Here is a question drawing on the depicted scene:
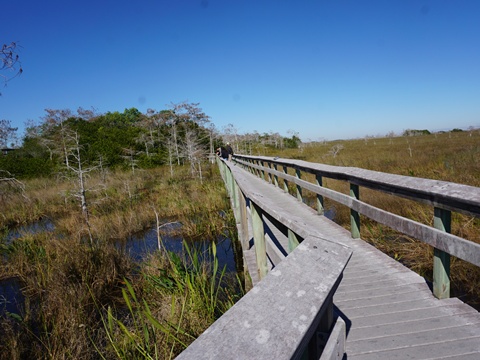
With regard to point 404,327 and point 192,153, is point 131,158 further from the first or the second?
point 404,327

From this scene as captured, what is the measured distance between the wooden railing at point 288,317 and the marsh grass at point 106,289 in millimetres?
1615

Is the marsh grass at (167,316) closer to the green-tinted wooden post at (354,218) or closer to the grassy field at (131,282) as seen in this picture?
the grassy field at (131,282)

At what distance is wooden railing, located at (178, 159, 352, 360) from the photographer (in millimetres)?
604

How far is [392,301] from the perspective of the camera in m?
2.38

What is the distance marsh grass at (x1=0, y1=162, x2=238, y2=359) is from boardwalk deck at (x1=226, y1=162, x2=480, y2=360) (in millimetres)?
1434

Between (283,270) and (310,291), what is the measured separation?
0.35 feet

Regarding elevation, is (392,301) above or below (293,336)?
below

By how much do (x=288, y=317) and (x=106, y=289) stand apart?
18.6 ft

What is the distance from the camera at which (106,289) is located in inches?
215

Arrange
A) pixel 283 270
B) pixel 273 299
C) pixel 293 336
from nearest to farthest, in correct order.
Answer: pixel 293 336
pixel 273 299
pixel 283 270

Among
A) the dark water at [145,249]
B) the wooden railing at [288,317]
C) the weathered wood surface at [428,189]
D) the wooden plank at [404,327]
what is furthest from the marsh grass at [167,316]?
the weathered wood surface at [428,189]

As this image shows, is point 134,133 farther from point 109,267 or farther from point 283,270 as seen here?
point 283,270

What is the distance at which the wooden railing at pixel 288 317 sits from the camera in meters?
0.60

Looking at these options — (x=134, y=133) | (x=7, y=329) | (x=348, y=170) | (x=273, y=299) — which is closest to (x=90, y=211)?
(x=7, y=329)
